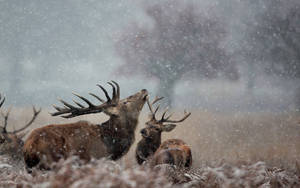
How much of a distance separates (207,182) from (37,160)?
2164 millimetres

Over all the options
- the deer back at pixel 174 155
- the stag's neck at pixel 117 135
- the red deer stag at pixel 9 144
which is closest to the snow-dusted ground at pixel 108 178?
the stag's neck at pixel 117 135

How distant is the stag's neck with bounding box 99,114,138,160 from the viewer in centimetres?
428

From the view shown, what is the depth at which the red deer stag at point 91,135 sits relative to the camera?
361 centimetres

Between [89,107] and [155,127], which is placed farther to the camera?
[155,127]

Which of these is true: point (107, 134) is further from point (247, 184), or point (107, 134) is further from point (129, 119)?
point (247, 184)

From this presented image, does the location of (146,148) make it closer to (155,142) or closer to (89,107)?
(155,142)

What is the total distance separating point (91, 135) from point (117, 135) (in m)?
0.43

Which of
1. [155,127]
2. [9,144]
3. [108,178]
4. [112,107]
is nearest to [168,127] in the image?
[155,127]

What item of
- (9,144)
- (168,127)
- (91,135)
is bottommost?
(9,144)

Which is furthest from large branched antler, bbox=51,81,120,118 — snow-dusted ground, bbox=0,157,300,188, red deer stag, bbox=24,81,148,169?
snow-dusted ground, bbox=0,157,300,188

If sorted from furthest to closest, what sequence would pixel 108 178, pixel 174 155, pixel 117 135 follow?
pixel 174 155 → pixel 117 135 → pixel 108 178

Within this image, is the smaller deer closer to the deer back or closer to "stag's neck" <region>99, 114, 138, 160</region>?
the deer back

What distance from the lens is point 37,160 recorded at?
3602mm

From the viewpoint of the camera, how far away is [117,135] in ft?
14.3
